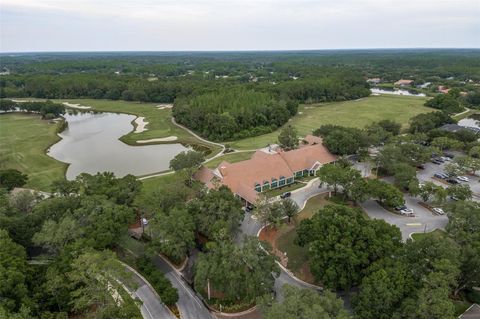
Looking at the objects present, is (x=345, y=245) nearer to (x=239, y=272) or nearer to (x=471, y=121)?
(x=239, y=272)

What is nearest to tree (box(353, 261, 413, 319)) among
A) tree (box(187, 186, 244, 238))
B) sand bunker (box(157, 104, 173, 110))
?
tree (box(187, 186, 244, 238))

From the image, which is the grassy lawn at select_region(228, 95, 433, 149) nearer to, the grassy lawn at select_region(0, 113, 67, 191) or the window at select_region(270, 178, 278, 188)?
the window at select_region(270, 178, 278, 188)

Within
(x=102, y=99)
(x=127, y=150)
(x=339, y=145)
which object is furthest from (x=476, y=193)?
(x=102, y=99)

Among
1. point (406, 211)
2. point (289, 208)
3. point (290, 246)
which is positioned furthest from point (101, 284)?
point (406, 211)

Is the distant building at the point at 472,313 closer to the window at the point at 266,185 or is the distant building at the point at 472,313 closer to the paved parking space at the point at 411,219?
the paved parking space at the point at 411,219

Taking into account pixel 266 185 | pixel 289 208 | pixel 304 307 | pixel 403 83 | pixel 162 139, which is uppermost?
pixel 403 83

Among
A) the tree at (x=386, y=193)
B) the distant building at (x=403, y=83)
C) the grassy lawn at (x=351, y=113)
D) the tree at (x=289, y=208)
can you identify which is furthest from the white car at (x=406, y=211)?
the distant building at (x=403, y=83)

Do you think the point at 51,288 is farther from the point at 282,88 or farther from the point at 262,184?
the point at 282,88
